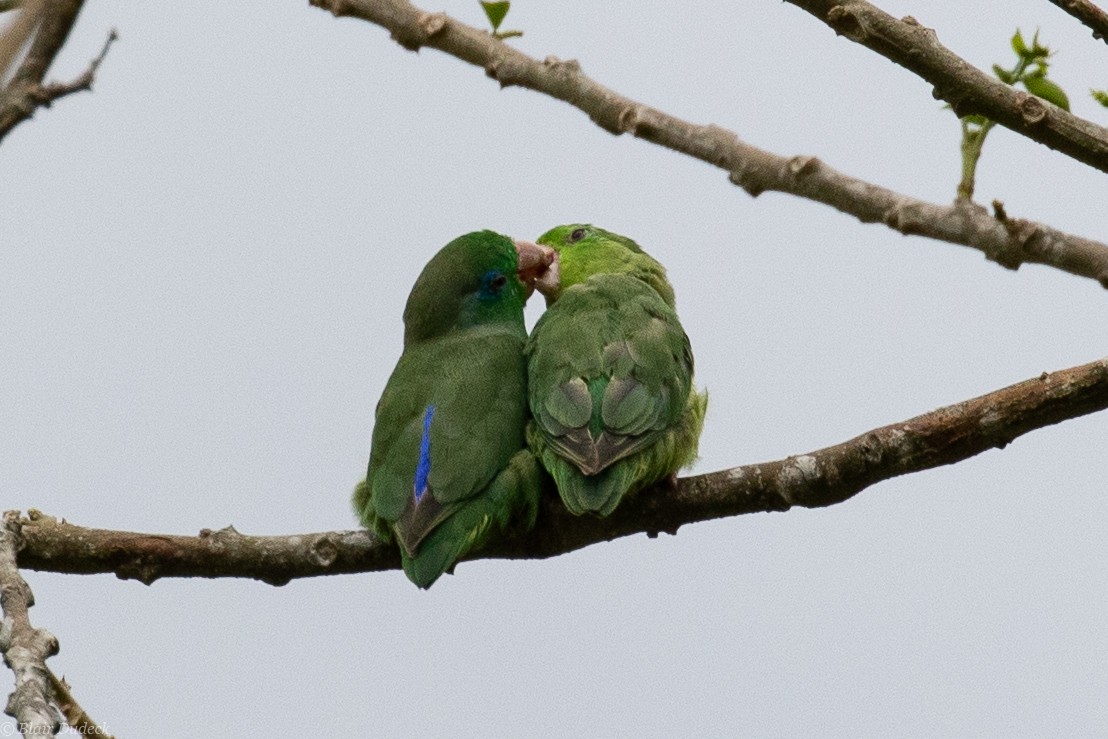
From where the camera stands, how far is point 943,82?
10.5ft

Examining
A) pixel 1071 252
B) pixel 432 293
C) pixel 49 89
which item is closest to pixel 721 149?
pixel 1071 252

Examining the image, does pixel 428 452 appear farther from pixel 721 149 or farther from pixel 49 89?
pixel 49 89

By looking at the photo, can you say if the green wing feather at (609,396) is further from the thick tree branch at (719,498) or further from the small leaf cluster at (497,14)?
the small leaf cluster at (497,14)

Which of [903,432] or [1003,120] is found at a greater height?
[1003,120]

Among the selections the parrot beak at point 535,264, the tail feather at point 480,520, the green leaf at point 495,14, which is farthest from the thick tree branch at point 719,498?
the parrot beak at point 535,264

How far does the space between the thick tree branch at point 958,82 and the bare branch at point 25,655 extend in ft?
6.63

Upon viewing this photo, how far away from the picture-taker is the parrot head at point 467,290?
5.79m

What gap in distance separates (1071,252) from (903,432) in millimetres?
750

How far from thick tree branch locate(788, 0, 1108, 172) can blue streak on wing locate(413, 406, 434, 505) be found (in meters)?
2.04

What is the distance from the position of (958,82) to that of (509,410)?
2.20m

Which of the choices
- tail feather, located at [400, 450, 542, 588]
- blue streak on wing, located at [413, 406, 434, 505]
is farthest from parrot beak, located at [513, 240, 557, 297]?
tail feather, located at [400, 450, 542, 588]

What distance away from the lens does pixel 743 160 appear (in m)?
3.64

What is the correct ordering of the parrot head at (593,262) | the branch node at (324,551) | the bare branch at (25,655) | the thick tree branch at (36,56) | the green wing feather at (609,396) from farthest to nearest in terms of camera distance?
the parrot head at (593,262), the green wing feather at (609,396), the branch node at (324,551), the bare branch at (25,655), the thick tree branch at (36,56)

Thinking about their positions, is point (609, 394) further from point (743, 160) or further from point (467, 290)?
point (743, 160)
